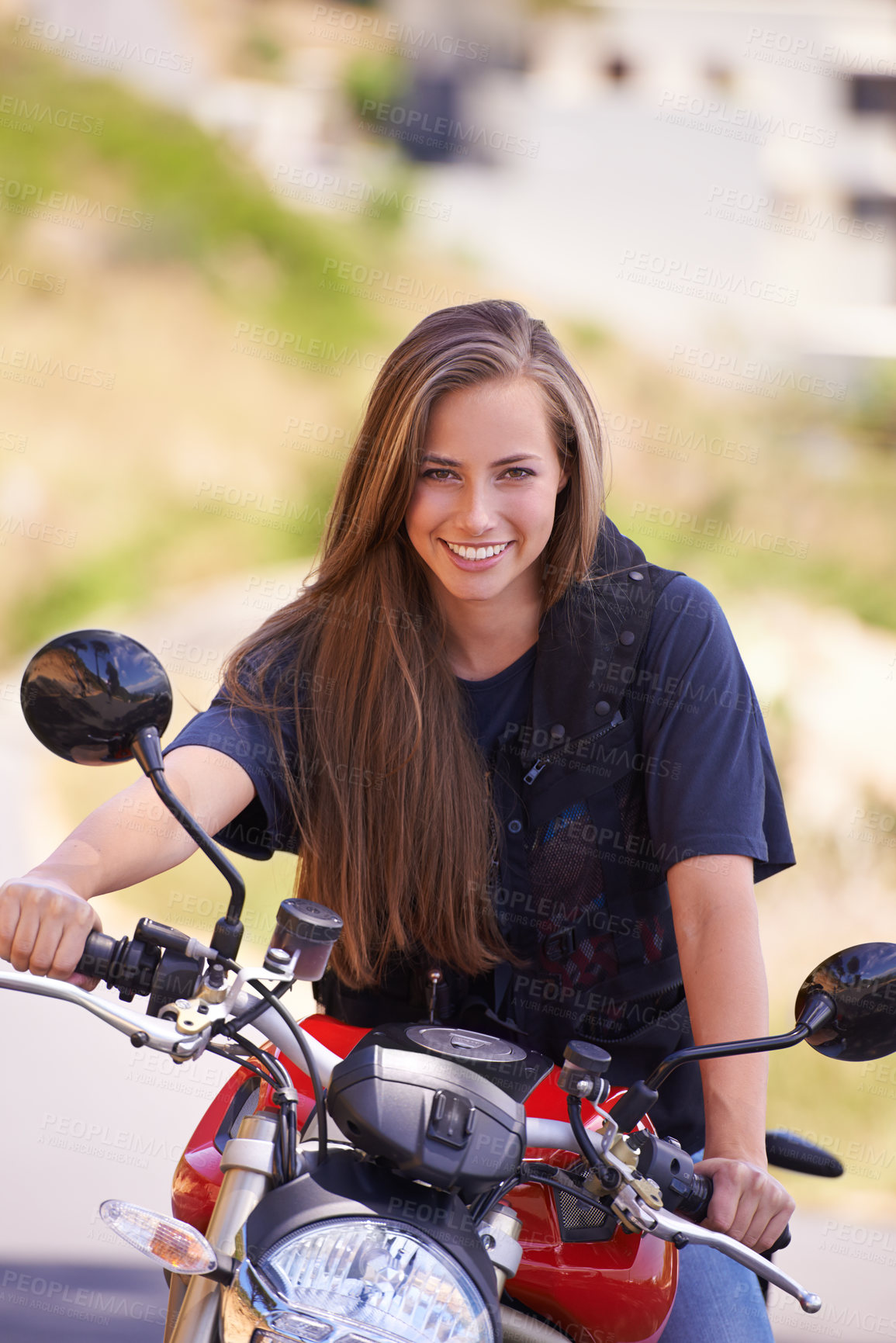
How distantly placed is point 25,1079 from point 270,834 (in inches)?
125

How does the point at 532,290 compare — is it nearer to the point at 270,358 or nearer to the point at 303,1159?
the point at 270,358

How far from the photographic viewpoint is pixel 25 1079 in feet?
14.3

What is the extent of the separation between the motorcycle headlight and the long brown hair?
695mm

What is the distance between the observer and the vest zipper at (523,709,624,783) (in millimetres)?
1627

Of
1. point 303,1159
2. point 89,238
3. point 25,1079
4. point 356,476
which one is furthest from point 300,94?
→ point 303,1159

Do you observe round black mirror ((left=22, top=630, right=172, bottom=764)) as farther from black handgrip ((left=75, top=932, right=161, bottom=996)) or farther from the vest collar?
the vest collar

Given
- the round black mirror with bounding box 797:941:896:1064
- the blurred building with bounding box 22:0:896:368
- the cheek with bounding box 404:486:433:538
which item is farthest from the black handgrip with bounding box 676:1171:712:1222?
the blurred building with bounding box 22:0:896:368

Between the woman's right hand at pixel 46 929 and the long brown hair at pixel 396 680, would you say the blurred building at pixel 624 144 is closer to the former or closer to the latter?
the long brown hair at pixel 396 680

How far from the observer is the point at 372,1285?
859 mm

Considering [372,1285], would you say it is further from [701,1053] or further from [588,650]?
[588,650]

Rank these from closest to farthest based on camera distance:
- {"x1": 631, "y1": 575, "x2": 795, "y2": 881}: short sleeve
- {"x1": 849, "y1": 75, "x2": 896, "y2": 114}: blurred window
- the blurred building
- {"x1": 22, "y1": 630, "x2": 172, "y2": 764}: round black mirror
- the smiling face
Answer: {"x1": 22, "y1": 630, "x2": 172, "y2": 764}: round black mirror, {"x1": 631, "y1": 575, "x2": 795, "y2": 881}: short sleeve, the smiling face, the blurred building, {"x1": 849, "y1": 75, "x2": 896, "y2": 114}: blurred window

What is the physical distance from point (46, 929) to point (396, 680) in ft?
2.45

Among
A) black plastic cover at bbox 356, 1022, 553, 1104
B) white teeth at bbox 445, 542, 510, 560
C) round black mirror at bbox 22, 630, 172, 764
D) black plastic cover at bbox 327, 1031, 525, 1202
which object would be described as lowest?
black plastic cover at bbox 327, 1031, 525, 1202

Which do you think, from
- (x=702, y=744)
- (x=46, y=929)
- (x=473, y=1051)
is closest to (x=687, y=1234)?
(x=473, y=1051)
